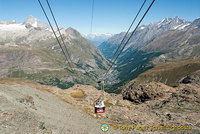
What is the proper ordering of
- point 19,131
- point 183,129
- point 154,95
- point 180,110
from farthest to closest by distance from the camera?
point 154,95, point 180,110, point 183,129, point 19,131

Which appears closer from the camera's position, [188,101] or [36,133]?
[36,133]

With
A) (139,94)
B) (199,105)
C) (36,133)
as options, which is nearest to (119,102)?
(139,94)

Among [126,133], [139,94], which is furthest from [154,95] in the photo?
[126,133]

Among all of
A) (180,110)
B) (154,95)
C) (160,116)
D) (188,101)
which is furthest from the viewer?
(154,95)

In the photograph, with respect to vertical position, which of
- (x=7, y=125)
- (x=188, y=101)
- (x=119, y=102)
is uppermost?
(x=7, y=125)

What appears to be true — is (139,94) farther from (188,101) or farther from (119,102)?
(188,101)

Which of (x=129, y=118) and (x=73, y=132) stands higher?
(x=73, y=132)

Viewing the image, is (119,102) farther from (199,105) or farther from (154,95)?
(199,105)
